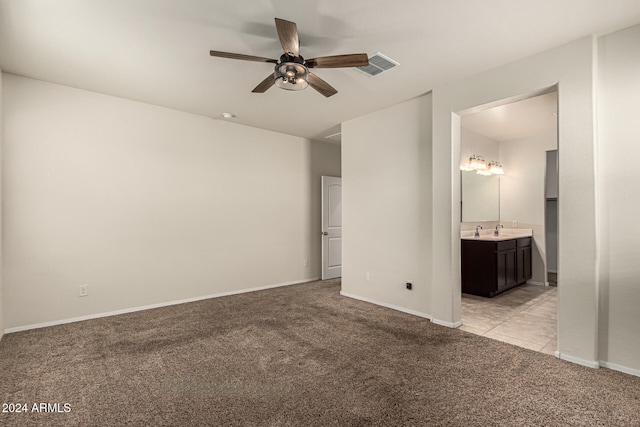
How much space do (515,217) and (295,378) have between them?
5657mm

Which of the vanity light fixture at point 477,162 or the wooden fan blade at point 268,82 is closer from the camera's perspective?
the wooden fan blade at point 268,82

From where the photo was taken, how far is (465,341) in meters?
3.14

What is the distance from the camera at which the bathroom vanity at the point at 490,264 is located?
15.7 feet

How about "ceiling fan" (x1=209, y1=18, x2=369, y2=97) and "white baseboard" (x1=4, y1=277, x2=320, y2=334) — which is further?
"white baseboard" (x1=4, y1=277, x2=320, y2=334)

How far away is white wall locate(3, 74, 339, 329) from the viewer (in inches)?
138

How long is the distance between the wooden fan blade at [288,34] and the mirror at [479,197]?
415 centimetres

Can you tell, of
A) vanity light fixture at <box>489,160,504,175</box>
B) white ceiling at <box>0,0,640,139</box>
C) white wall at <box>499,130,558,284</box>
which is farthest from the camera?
vanity light fixture at <box>489,160,504,175</box>

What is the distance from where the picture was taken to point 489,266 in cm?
478

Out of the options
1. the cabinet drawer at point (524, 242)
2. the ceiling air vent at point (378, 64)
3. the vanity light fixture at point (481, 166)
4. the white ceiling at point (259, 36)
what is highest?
the white ceiling at point (259, 36)

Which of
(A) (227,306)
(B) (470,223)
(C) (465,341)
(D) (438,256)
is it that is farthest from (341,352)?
(B) (470,223)

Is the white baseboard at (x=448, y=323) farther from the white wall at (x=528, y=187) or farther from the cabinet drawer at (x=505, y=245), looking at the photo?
the white wall at (x=528, y=187)

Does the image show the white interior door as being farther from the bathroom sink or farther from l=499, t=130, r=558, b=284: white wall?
l=499, t=130, r=558, b=284: white wall

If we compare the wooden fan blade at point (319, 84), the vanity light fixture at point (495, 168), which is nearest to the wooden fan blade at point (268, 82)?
the wooden fan blade at point (319, 84)

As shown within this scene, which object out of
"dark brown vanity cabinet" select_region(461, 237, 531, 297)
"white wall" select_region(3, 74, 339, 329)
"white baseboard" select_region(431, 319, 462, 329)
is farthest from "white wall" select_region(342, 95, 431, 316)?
"dark brown vanity cabinet" select_region(461, 237, 531, 297)
